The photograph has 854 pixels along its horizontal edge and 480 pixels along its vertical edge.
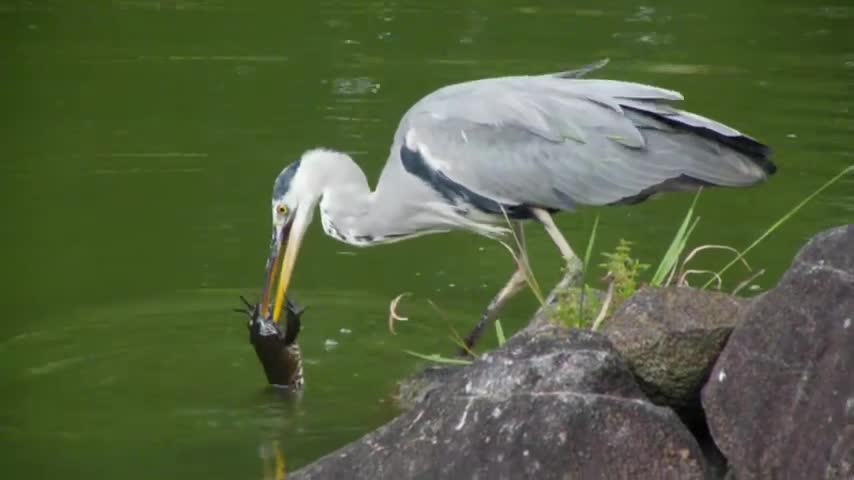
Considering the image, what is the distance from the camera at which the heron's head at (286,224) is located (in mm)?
8117

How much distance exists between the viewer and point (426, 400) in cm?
621

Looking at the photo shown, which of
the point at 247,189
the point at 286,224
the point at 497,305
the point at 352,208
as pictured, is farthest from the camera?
the point at 247,189

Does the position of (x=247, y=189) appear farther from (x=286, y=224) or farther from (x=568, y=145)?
(x=568, y=145)

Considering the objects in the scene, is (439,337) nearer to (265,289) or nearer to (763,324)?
(265,289)

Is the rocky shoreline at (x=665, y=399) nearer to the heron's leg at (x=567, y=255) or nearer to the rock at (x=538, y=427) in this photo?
the rock at (x=538, y=427)

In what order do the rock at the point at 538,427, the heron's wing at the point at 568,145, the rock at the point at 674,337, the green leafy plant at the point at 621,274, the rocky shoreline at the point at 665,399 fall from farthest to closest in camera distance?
the heron's wing at the point at 568,145
the green leafy plant at the point at 621,274
the rock at the point at 674,337
the rock at the point at 538,427
the rocky shoreline at the point at 665,399

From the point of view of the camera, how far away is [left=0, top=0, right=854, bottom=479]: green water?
812 cm

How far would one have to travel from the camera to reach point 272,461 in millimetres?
7402

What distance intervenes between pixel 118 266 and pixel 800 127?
5241 mm

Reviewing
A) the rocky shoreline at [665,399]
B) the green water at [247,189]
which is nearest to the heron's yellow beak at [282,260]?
the green water at [247,189]

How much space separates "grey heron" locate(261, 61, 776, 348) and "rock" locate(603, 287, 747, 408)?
70.0 inches

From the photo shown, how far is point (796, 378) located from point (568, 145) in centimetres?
273

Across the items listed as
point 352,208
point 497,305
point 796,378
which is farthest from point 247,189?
point 796,378

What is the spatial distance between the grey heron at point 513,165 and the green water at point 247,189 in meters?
0.78
